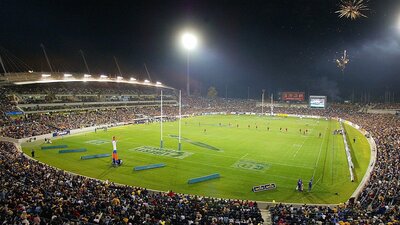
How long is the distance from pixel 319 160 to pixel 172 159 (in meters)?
18.8

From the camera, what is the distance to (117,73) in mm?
102312

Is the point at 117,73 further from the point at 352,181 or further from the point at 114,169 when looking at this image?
the point at 352,181

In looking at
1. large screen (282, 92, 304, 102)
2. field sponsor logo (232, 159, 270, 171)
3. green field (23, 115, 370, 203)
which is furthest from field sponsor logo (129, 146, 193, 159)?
large screen (282, 92, 304, 102)

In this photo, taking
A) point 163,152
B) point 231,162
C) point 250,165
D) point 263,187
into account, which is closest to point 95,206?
point 263,187

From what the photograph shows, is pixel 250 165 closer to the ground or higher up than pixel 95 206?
closer to the ground

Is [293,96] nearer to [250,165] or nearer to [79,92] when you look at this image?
[79,92]

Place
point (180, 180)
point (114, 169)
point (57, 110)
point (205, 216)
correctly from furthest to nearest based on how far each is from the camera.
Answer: point (57, 110)
point (114, 169)
point (180, 180)
point (205, 216)

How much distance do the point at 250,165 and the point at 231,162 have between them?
2508 mm

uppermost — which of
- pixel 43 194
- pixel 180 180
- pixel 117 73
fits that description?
pixel 117 73

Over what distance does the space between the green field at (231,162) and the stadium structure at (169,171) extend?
0.43 ft

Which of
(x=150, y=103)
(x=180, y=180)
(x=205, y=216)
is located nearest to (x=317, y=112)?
(x=150, y=103)

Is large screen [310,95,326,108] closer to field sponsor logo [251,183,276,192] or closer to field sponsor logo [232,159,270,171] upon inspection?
field sponsor logo [232,159,270,171]

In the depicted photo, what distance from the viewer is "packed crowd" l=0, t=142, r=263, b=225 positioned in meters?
14.4

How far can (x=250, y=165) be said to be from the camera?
113ft
